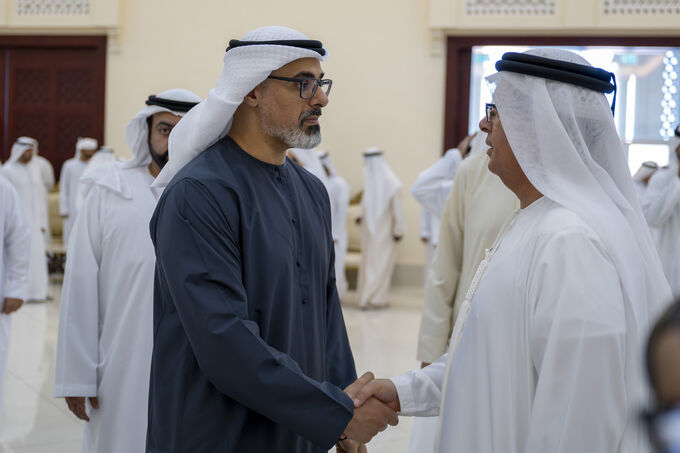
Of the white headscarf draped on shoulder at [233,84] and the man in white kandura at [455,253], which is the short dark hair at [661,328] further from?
the man in white kandura at [455,253]

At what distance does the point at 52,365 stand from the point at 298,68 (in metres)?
4.51

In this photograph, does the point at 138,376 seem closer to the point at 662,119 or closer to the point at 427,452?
the point at 427,452

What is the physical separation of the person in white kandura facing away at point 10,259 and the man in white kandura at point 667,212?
4.67 m

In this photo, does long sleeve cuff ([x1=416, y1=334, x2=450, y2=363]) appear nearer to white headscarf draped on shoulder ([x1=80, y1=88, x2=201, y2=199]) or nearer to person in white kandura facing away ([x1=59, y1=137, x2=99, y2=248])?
white headscarf draped on shoulder ([x1=80, y1=88, x2=201, y2=199])

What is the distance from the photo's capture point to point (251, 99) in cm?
198

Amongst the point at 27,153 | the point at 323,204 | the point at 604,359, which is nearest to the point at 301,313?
the point at 323,204

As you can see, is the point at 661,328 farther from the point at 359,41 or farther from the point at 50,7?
the point at 50,7

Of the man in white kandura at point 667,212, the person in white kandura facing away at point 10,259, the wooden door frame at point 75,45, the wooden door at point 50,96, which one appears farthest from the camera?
the wooden door at point 50,96

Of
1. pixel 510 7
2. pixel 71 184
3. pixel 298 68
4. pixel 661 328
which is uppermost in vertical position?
pixel 510 7

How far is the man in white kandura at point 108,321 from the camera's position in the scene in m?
2.69

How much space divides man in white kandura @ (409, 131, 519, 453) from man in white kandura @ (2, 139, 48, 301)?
6560 millimetres

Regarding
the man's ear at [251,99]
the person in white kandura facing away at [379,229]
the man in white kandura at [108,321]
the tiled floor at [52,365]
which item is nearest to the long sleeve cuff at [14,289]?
the tiled floor at [52,365]

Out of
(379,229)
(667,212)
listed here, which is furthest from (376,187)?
(667,212)

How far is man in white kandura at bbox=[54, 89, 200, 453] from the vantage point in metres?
2.69
